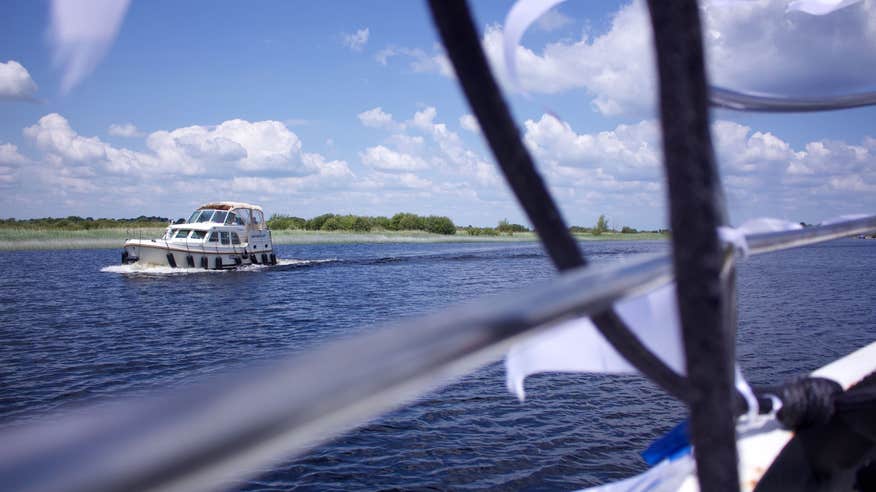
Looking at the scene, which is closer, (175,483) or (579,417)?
(175,483)

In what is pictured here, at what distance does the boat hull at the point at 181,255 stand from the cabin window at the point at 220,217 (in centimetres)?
150

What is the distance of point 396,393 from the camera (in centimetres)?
58

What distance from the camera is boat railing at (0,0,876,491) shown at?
426mm

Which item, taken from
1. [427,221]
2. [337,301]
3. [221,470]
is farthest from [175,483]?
[427,221]

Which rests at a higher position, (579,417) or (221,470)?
(221,470)

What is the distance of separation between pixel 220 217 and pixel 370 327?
121 feet

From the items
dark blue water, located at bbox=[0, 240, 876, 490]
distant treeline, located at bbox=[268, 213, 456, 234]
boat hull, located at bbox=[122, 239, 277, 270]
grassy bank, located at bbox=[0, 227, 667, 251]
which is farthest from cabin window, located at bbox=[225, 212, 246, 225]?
distant treeline, located at bbox=[268, 213, 456, 234]

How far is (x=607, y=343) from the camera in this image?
1.35m

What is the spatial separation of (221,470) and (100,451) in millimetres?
99

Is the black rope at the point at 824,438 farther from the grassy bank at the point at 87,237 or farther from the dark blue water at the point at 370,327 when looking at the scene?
the grassy bank at the point at 87,237

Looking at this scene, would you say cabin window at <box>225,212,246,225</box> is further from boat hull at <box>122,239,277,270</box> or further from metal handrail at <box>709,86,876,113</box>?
metal handrail at <box>709,86,876,113</box>

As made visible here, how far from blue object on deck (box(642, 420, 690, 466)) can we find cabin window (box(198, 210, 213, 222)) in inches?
1423

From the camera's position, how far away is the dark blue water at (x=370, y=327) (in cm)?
841

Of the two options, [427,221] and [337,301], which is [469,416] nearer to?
[337,301]
